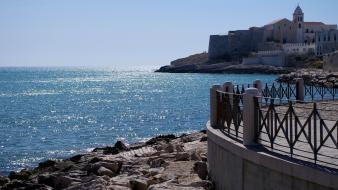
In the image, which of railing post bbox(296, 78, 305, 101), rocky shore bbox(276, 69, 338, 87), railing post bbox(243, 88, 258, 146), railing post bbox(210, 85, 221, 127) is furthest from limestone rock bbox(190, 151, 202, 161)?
rocky shore bbox(276, 69, 338, 87)

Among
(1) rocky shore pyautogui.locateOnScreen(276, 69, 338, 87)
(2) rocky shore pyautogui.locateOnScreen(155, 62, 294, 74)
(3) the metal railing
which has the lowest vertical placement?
(2) rocky shore pyautogui.locateOnScreen(155, 62, 294, 74)

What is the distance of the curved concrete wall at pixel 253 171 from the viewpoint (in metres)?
7.68

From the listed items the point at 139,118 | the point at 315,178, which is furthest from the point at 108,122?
the point at 315,178

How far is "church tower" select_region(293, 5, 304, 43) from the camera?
5369 inches

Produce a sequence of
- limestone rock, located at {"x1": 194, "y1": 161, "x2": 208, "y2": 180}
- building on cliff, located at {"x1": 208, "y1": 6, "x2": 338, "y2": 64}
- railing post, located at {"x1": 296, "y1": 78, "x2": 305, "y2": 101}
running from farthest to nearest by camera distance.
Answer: building on cliff, located at {"x1": 208, "y1": 6, "x2": 338, "y2": 64}, railing post, located at {"x1": 296, "y1": 78, "x2": 305, "y2": 101}, limestone rock, located at {"x1": 194, "y1": 161, "x2": 208, "y2": 180}

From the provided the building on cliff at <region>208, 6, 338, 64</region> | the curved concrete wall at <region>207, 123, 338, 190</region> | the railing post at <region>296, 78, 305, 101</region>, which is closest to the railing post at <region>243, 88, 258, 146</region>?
the curved concrete wall at <region>207, 123, 338, 190</region>

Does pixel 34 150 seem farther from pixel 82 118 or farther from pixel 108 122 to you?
pixel 82 118

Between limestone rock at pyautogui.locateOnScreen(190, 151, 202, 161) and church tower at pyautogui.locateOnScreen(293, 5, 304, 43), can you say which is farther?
church tower at pyautogui.locateOnScreen(293, 5, 304, 43)

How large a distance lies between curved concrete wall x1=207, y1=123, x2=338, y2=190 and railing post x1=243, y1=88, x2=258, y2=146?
19 cm

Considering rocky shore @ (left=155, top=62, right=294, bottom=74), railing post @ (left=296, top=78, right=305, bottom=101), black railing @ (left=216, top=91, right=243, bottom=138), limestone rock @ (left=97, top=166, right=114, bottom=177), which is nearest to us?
black railing @ (left=216, top=91, right=243, bottom=138)

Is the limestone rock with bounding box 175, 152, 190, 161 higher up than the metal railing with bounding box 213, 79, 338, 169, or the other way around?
the metal railing with bounding box 213, 79, 338, 169

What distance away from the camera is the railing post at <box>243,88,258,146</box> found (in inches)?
392

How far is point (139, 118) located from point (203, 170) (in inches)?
1354

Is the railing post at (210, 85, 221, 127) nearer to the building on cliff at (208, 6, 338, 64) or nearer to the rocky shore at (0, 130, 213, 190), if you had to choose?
the rocky shore at (0, 130, 213, 190)
